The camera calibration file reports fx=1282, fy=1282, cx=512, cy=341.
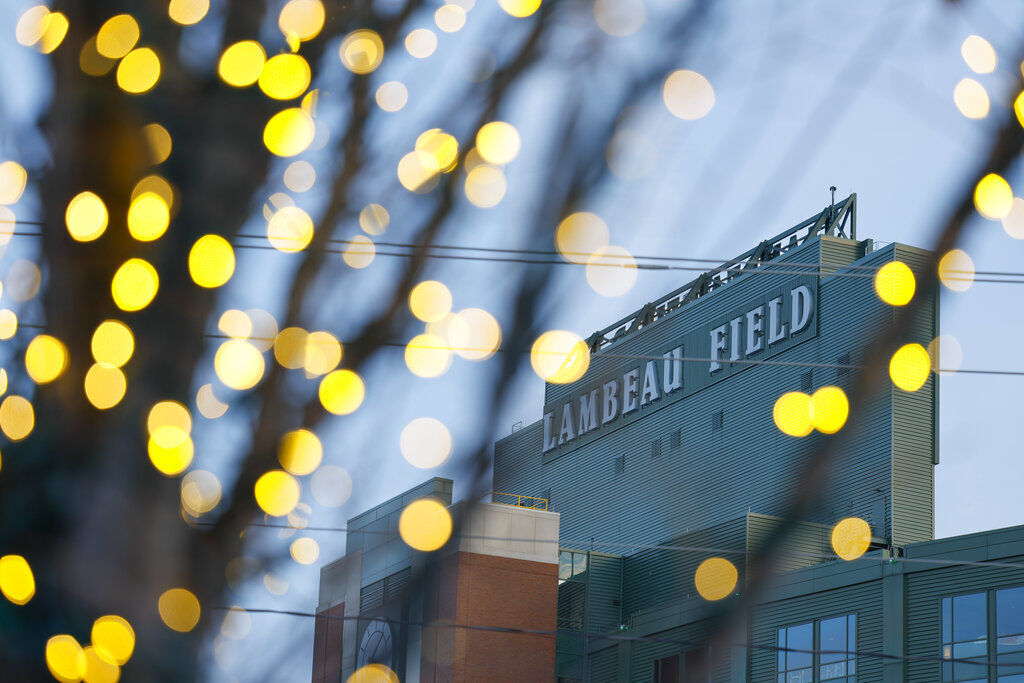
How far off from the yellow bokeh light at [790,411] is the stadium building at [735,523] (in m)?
0.23

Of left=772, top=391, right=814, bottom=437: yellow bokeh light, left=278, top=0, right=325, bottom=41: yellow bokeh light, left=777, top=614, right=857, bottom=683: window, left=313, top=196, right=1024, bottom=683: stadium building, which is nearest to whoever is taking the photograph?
left=278, top=0, right=325, bottom=41: yellow bokeh light

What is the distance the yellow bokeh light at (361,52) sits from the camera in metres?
1.98

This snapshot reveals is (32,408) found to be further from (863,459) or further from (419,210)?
(863,459)

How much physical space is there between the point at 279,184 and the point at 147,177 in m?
0.21

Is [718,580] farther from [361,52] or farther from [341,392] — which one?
[361,52]

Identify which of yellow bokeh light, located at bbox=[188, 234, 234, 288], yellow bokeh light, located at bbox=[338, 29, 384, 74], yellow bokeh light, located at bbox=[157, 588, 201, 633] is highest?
yellow bokeh light, located at bbox=[338, 29, 384, 74]

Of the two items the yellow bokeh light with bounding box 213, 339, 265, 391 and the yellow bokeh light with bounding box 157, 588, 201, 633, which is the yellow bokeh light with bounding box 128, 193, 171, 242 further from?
the yellow bokeh light with bounding box 157, 588, 201, 633

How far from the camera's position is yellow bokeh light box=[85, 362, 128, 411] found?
5.55 ft

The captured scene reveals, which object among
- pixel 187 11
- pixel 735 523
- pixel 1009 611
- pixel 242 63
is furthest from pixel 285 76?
pixel 735 523

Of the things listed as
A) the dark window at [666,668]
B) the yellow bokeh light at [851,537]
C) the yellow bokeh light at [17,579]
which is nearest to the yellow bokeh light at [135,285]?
the yellow bokeh light at [17,579]

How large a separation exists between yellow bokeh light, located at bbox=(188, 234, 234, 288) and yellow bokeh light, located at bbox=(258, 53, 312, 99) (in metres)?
0.24

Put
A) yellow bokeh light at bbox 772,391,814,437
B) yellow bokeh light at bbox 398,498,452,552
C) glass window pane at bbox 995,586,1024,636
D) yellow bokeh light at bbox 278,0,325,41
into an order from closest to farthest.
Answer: yellow bokeh light at bbox 398,498,452,552 < yellow bokeh light at bbox 278,0,325,41 < glass window pane at bbox 995,586,1024,636 < yellow bokeh light at bbox 772,391,814,437

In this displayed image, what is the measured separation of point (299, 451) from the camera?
69.7 inches

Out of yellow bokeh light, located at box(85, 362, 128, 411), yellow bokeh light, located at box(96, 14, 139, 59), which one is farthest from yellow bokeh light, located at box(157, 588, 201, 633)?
yellow bokeh light, located at box(96, 14, 139, 59)
